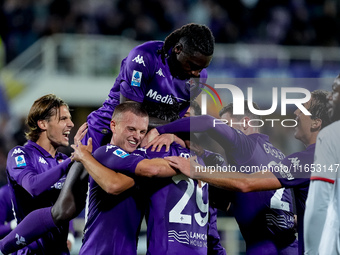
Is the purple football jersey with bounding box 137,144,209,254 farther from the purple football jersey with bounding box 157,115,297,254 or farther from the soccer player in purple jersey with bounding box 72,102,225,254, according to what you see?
the purple football jersey with bounding box 157,115,297,254

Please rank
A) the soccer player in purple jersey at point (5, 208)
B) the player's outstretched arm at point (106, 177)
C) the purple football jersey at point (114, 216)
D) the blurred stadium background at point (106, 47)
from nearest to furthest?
the player's outstretched arm at point (106, 177) < the purple football jersey at point (114, 216) < the soccer player in purple jersey at point (5, 208) < the blurred stadium background at point (106, 47)

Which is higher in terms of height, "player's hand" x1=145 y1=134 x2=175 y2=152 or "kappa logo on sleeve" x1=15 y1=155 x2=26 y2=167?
"player's hand" x1=145 y1=134 x2=175 y2=152

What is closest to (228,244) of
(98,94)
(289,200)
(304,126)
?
(289,200)

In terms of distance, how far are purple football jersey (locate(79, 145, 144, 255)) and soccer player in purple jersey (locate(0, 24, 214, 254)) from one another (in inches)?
13.3

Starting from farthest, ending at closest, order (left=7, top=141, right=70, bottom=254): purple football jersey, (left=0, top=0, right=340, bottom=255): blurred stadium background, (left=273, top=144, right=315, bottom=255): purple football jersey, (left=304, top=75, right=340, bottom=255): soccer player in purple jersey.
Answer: (left=0, top=0, right=340, bottom=255): blurred stadium background, (left=7, top=141, right=70, bottom=254): purple football jersey, (left=273, top=144, right=315, bottom=255): purple football jersey, (left=304, top=75, right=340, bottom=255): soccer player in purple jersey

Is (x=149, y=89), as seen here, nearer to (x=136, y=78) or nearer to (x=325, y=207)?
(x=136, y=78)

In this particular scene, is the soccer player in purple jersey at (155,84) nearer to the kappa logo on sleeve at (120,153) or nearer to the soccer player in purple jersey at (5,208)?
the kappa logo on sleeve at (120,153)

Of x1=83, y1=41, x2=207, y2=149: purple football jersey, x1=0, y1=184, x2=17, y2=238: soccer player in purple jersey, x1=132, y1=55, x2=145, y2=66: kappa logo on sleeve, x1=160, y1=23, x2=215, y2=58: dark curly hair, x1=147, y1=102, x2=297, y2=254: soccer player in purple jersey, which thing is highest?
x1=160, y1=23, x2=215, y2=58: dark curly hair

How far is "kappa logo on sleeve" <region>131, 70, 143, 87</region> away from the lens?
4715 millimetres

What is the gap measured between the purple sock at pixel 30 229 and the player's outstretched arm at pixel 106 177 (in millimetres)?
696

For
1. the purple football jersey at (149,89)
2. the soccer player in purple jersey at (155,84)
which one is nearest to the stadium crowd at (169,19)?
the purple football jersey at (149,89)

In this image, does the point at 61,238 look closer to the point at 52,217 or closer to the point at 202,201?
the point at 52,217

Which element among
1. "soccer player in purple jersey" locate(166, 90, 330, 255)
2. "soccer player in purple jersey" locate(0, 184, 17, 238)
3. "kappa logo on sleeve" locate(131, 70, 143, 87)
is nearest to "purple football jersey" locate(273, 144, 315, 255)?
"soccer player in purple jersey" locate(166, 90, 330, 255)

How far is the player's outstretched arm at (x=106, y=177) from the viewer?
13.3 feet
